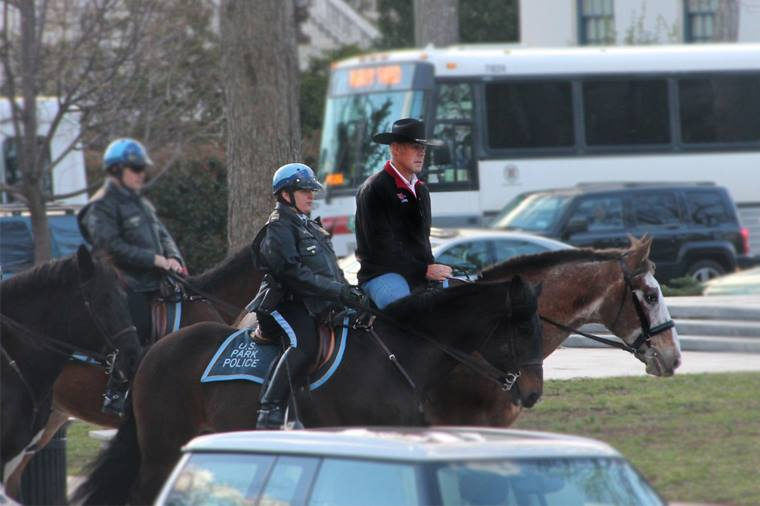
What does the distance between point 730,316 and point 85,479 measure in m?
10.6

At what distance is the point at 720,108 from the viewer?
28078 millimetres

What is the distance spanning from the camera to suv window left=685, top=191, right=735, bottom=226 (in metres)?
24.4

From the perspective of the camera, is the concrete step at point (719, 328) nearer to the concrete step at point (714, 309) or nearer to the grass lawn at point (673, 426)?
the concrete step at point (714, 309)

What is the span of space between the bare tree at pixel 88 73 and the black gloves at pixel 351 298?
985 cm

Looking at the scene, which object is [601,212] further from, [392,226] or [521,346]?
[521,346]

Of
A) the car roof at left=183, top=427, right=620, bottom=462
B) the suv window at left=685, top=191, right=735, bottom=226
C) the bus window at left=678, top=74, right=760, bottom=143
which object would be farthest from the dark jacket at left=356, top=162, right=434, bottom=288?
the bus window at left=678, top=74, right=760, bottom=143

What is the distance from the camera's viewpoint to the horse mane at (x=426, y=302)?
8.20m

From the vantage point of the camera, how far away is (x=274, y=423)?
7809mm

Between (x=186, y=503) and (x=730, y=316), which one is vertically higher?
(x=186, y=503)

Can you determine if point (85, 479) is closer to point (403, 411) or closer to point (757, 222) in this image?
point (403, 411)

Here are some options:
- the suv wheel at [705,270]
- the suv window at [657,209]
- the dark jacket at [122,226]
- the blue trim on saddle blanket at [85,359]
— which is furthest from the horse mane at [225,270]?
the suv wheel at [705,270]

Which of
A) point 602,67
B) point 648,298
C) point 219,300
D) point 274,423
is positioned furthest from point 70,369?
point 602,67

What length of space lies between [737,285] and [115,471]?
13.8m

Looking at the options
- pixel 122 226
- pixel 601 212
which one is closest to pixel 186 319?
pixel 122 226
